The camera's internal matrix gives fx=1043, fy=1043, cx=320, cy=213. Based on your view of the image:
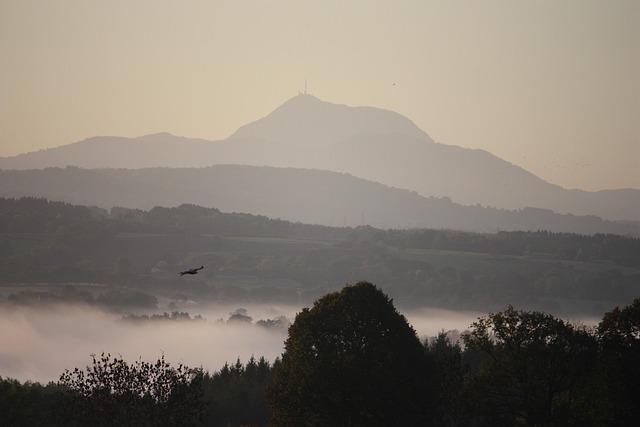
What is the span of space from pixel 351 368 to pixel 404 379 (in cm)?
350

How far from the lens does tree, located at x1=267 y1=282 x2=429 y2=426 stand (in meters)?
62.9

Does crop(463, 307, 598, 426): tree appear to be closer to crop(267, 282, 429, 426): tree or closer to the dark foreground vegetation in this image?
the dark foreground vegetation

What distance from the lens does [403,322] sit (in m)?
69.4

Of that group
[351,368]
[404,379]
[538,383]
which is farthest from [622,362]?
[351,368]

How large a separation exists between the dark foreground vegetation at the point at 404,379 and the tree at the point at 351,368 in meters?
0.06

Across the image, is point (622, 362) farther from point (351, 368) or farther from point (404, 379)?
point (351, 368)

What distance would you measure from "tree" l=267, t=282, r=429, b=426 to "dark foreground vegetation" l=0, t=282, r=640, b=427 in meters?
0.06

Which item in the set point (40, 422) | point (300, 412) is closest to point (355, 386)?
point (300, 412)

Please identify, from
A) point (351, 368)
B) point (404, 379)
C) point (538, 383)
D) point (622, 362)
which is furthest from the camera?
point (404, 379)

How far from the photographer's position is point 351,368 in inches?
2527

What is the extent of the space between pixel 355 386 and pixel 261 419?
101 ft

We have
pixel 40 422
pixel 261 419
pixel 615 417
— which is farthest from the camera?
pixel 261 419

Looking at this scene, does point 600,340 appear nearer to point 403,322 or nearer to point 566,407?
point 566,407

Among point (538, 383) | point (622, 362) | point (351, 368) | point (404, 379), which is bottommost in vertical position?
point (404, 379)
